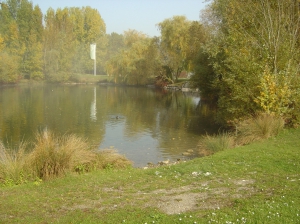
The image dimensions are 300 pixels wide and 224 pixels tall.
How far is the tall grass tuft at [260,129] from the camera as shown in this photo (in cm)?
1407

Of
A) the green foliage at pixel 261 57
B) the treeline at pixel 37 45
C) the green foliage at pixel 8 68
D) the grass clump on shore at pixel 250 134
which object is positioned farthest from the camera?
the treeline at pixel 37 45

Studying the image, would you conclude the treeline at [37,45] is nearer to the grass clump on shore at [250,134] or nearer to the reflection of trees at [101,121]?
the reflection of trees at [101,121]

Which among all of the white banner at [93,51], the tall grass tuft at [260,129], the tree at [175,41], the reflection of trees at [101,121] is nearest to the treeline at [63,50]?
the tree at [175,41]

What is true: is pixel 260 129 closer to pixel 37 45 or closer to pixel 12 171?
pixel 12 171

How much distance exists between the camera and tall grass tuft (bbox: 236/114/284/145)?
14.1 meters

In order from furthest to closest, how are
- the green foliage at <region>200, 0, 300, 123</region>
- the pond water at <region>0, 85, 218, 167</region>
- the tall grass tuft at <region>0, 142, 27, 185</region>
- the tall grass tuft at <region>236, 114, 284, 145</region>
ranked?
1. the pond water at <region>0, 85, 218, 167</region>
2. the green foliage at <region>200, 0, 300, 123</region>
3. the tall grass tuft at <region>236, 114, 284, 145</region>
4. the tall grass tuft at <region>0, 142, 27, 185</region>

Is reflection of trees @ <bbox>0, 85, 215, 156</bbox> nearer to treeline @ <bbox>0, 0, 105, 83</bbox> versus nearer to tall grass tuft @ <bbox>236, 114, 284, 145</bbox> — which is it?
tall grass tuft @ <bbox>236, 114, 284, 145</bbox>

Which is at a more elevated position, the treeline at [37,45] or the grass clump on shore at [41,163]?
the treeline at [37,45]

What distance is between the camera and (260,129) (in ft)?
47.0

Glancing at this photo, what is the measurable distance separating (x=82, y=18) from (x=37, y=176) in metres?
76.8

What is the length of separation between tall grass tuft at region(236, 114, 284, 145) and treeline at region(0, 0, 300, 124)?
1365mm

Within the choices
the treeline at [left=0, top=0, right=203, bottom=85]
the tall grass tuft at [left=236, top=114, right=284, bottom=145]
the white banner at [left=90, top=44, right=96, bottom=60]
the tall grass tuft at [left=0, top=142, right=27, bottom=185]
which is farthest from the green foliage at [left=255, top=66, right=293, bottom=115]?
the white banner at [left=90, top=44, right=96, bottom=60]

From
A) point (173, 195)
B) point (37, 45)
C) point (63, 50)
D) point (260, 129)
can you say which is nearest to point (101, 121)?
point (260, 129)

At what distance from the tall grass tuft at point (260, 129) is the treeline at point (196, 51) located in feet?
4.48
